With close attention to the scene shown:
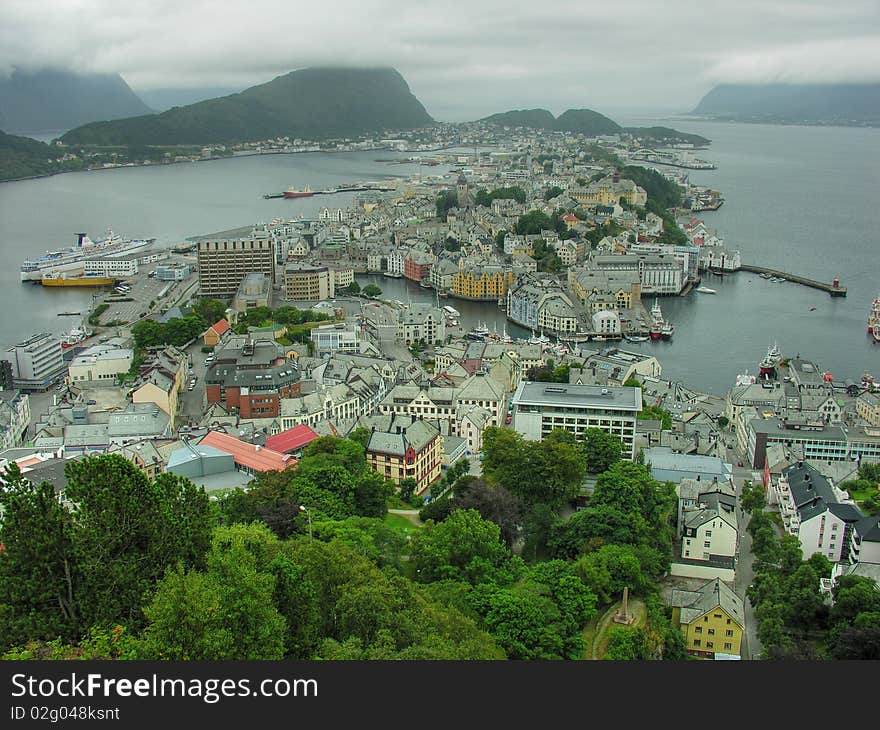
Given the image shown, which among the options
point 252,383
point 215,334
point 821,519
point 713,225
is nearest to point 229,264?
point 215,334

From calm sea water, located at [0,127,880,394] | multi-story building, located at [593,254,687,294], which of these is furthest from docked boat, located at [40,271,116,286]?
multi-story building, located at [593,254,687,294]

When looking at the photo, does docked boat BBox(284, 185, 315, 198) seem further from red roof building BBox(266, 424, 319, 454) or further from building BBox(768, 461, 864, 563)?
building BBox(768, 461, 864, 563)

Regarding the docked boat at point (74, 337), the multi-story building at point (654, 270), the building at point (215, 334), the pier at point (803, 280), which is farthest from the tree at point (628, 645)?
the pier at point (803, 280)

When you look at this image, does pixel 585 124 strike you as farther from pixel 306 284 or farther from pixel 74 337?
pixel 74 337

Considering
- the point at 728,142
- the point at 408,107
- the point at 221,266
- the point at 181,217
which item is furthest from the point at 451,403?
the point at 408,107

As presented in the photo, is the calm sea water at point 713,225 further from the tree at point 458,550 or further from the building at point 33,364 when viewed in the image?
the tree at point 458,550
